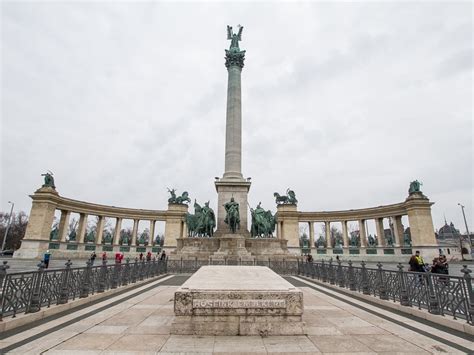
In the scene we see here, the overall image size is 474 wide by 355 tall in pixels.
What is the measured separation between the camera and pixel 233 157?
108 feet

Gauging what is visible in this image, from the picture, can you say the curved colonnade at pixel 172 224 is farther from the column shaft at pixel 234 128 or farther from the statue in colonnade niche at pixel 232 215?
the statue in colonnade niche at pixel 232 215

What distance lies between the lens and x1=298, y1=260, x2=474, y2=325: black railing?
6.88m

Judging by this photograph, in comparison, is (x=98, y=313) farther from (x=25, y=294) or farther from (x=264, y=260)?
(x=264, y=260)

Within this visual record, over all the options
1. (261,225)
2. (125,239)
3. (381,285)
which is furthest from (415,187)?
(125,239)

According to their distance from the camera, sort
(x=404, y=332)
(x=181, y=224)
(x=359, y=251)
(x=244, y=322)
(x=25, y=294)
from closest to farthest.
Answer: (x=244, y=322)
(x=404, y=332)
(x=25, y=294)
(x=359, y=251)
(x=181, y=224)

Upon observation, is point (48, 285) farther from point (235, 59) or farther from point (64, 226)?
point (64, 226)

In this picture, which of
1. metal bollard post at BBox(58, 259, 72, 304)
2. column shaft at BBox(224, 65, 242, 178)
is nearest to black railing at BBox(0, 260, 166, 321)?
metal bollard post at BBox(58, 259, 72, 304)

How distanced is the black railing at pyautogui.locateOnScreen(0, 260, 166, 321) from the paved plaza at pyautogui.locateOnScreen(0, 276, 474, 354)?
0.78m

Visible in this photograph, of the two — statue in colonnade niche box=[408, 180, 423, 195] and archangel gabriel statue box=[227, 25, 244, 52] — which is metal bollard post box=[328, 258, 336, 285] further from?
statue in colonnade niche box=[408, 180, 423, 195]

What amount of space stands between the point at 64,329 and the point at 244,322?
14.9 ft

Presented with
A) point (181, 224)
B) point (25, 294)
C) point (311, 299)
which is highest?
point (181, 224)

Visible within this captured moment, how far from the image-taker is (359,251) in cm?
5494

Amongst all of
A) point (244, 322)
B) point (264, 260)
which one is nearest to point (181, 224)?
point (264, 260)

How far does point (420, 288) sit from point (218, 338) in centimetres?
716
